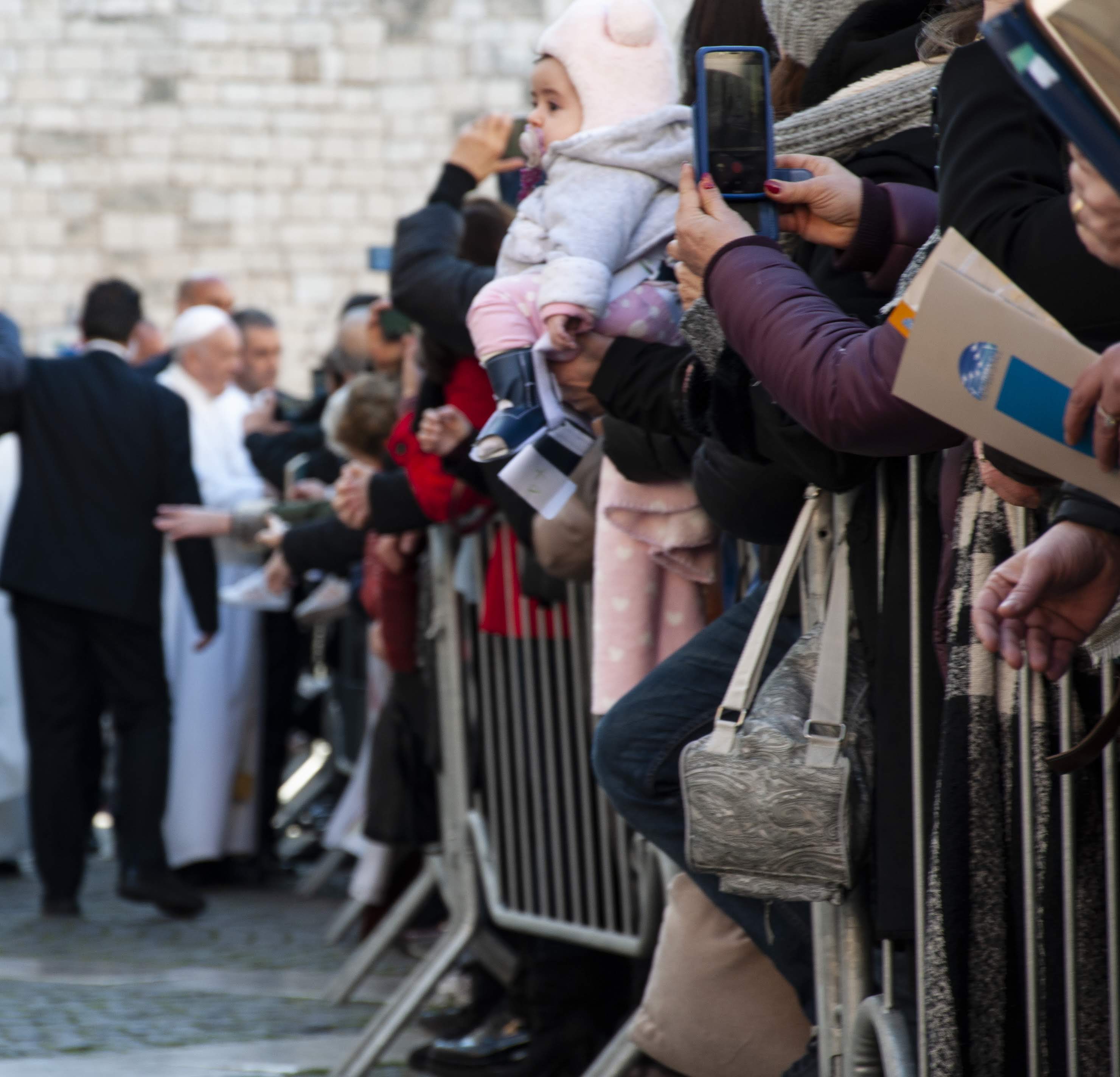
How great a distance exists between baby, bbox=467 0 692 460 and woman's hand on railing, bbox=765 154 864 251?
27.0 inches

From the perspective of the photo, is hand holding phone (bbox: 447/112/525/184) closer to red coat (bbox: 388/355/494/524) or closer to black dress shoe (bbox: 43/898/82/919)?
red coat (bbox: 388/355/494/524)

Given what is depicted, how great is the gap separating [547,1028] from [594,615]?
104 cm

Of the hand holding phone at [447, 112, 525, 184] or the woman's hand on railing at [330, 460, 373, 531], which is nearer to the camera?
the hand holding phone at [447, 112, 525, 184]

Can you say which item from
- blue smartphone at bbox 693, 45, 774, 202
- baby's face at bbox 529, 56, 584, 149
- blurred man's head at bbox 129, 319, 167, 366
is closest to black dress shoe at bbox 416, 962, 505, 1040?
baby's face at bbox 529, 56, 584, 149

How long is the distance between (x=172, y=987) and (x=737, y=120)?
3370 millimetres

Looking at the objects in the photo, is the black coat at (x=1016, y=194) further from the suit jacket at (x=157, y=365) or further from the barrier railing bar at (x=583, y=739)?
the suit jacket at (x=157, y=365)

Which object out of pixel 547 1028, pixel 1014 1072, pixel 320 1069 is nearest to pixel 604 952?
pixel 547 1028

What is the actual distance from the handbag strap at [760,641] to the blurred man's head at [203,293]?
6.64m

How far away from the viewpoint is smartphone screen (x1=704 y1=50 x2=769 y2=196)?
Answer: 216 cm

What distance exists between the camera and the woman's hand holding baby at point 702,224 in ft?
6.94

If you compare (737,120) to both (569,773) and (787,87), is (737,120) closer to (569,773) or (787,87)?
(787,87)

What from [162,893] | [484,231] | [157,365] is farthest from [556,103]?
[157,365]

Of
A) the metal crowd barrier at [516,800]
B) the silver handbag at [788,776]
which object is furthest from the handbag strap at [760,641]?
the metal crowd barrier at [516,800]

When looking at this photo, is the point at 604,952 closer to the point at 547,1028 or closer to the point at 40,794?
the point at 547,1028
